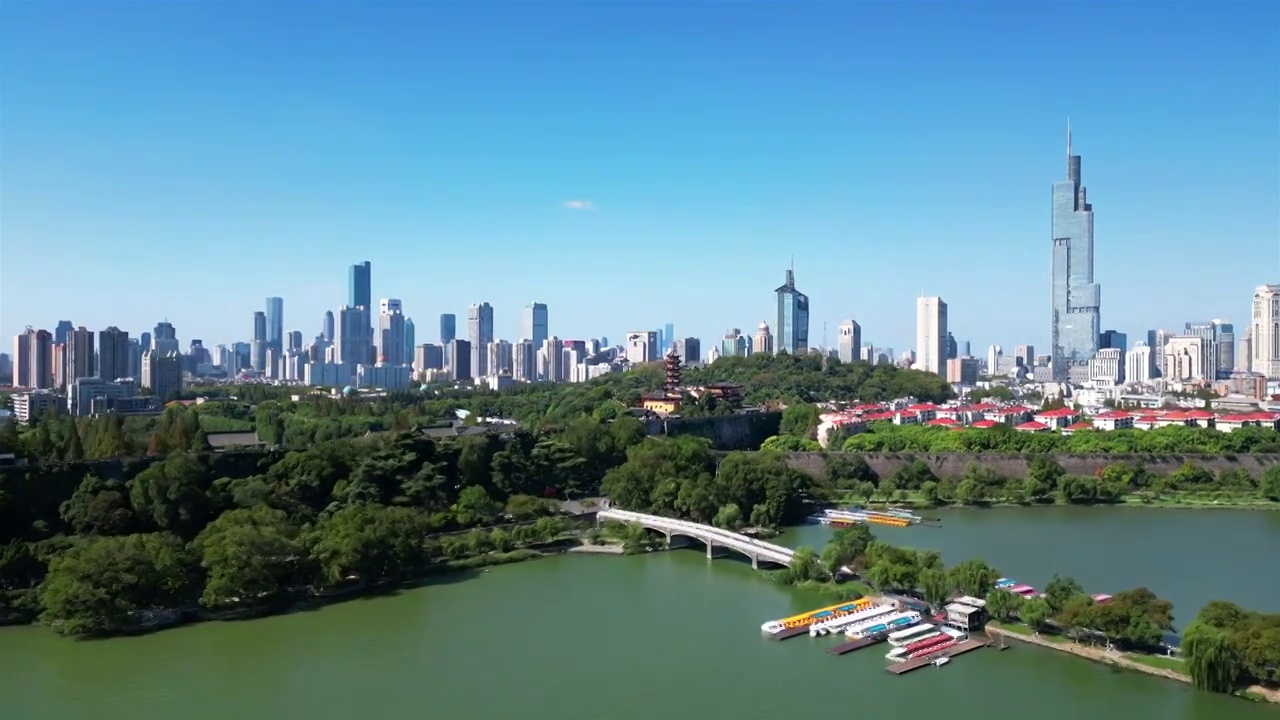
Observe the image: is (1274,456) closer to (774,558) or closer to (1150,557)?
(1150,557)

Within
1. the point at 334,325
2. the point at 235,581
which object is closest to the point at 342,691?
the point at 235,581

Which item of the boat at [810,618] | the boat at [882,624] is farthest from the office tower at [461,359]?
the boat at [882,624]

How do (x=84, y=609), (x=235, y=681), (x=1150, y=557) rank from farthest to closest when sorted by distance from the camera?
(x=1150, y=557) < (x=84, y=609) < (x=235, y=681)

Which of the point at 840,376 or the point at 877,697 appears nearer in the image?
the point at 877,697

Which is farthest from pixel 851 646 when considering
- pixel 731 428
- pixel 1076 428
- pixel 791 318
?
pixel 791 318

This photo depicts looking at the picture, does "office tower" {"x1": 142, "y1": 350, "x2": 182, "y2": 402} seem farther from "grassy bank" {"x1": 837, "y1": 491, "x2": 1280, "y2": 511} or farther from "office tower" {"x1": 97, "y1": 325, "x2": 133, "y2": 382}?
"grassy bank" {"x1": 837, "y1": 491, "x2": 1280, "y2": 511}

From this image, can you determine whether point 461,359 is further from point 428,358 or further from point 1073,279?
point 1073,279
